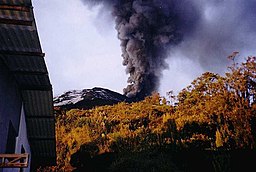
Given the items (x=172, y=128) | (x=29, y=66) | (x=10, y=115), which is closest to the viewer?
(x=29, y=66)

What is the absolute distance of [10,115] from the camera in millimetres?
5656

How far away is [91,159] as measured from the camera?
1306 centimetres

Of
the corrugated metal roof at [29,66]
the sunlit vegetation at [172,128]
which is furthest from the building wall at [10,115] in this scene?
the sunlit vegetation at [172,128]

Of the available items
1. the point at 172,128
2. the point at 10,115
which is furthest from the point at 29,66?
the point at 172,128

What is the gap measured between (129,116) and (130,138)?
13.7 ft

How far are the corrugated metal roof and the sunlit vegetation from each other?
4.50 metres

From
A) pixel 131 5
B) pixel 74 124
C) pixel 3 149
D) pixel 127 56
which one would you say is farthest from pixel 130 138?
pixel 131 5

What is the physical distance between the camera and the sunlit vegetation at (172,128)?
13031 mm

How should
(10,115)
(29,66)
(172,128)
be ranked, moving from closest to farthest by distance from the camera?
(29,66)
(10,115)
(172,128)

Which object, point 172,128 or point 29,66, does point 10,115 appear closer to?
point 29,66

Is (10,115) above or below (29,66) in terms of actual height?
below

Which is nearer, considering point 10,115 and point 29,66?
point 29,66

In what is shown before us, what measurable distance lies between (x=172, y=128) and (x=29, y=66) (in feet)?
38.1

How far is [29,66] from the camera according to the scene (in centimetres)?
525
